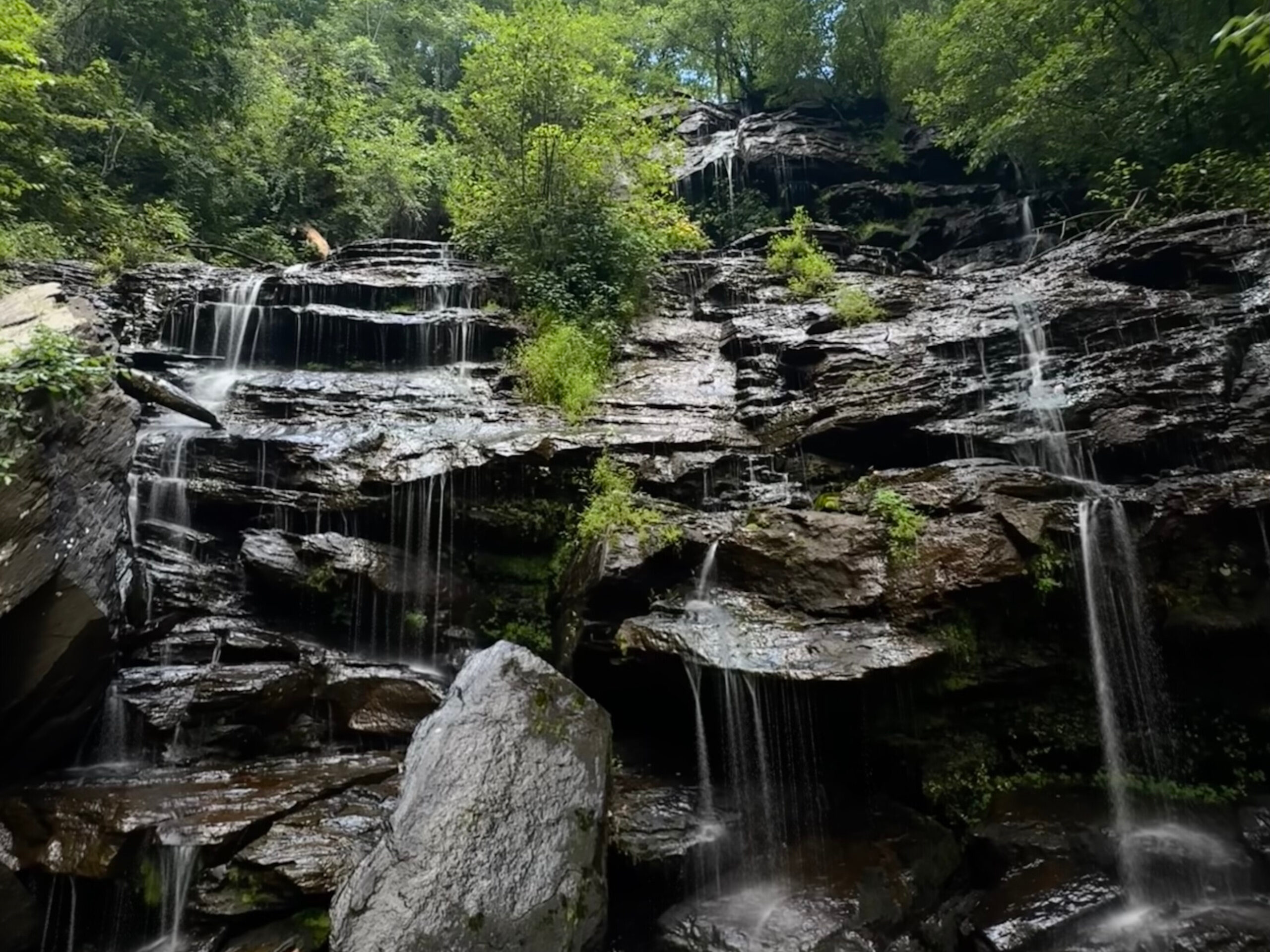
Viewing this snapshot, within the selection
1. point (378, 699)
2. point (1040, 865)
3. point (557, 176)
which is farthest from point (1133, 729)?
point (557, 176)

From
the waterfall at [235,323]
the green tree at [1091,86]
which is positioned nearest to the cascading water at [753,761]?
the waterfall at [235,323]

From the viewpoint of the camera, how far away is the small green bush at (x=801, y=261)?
13953 millimetres

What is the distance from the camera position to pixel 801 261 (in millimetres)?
14438

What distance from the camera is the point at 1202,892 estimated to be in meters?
5.59

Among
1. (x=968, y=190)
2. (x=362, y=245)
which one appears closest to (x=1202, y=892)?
(x=362, y=245)

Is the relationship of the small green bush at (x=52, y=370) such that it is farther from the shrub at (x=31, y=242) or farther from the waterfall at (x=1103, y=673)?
the waterfall at (x=1103, y=673)

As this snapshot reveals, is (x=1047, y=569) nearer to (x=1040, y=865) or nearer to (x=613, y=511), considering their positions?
(x=1040, y=865)

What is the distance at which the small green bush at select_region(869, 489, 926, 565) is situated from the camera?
6984 millimetres

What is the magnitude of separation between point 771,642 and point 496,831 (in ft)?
9.35

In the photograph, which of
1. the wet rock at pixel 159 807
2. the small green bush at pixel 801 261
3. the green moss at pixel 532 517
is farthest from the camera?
the small green bush at pixel 801 261

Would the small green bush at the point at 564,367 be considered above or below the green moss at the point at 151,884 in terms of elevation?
above

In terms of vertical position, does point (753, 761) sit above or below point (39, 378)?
below

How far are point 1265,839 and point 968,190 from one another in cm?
1739

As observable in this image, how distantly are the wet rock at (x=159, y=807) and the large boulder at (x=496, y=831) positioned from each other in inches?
52.3
